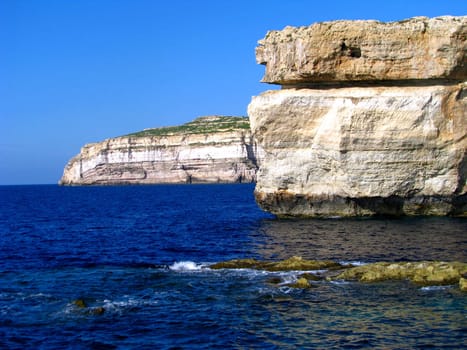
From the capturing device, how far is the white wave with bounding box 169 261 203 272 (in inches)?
867

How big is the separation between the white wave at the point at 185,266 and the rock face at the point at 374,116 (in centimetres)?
1293

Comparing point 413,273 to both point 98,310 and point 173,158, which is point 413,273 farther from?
point 173,158

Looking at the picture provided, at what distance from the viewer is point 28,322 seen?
15.3 m

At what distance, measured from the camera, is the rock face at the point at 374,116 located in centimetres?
3225

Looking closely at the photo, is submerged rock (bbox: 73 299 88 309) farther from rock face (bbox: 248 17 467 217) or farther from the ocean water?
rock face (bbox: 248 17 467 217)

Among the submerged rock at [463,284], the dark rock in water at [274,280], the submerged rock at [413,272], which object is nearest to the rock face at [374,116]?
the submerged rock at [413,272]

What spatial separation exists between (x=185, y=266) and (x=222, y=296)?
527cm

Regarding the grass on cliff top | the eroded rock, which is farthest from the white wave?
the grass on cliff top

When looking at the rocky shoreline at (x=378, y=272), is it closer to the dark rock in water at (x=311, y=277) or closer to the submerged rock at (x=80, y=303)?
the dark rock in water at (x=311, y=277)

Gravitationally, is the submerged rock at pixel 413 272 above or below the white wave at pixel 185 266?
below

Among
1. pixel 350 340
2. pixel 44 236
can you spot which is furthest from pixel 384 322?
pixel 44 236

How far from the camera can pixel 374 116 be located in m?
32.6

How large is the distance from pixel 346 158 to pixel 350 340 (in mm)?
20609

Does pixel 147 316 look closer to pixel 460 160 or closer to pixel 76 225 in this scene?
pixel 460 160
